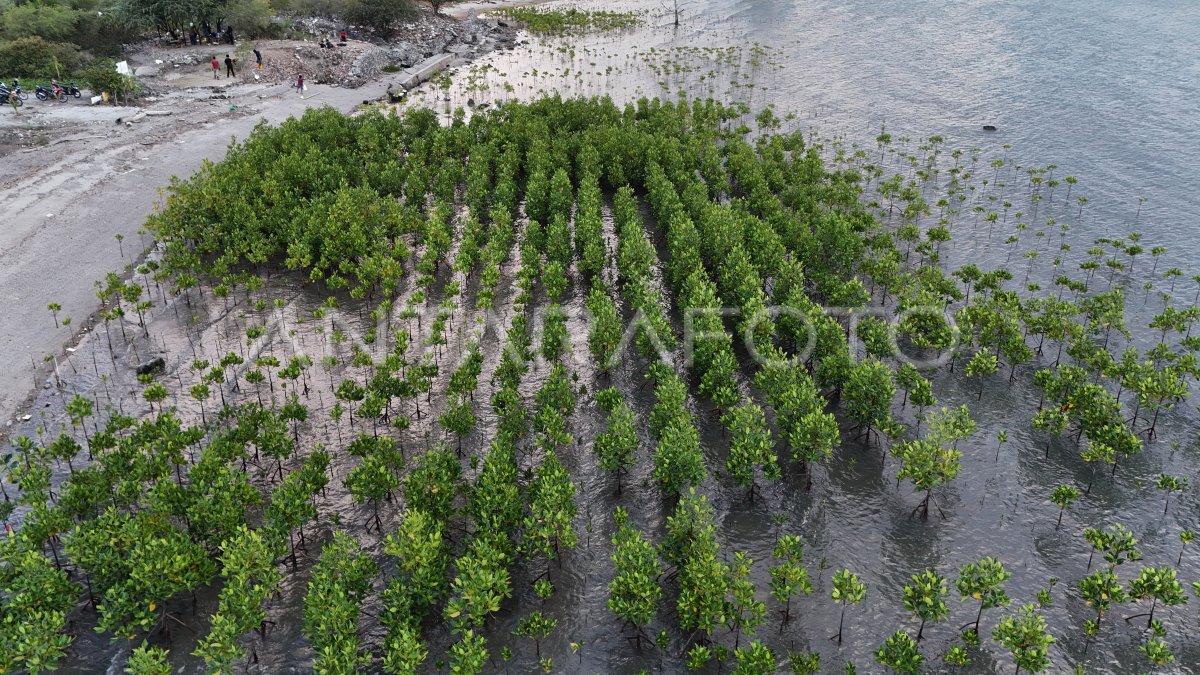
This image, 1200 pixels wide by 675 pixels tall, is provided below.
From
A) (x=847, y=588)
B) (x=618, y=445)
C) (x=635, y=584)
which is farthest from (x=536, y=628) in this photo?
(x=847, y=588)

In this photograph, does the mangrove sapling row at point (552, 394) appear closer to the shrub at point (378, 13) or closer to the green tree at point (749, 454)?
the green tree at point (749, 454)

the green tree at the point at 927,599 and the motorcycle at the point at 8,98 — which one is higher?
the motorcycle at the point at 8,98

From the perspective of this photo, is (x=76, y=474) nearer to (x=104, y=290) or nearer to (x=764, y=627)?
(x=104, y=290)

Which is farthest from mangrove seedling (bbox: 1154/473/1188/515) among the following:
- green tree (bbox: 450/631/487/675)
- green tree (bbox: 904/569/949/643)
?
green tree (bbox: 450/631/487/675)

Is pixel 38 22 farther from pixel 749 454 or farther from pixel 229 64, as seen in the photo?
pixel 749 454

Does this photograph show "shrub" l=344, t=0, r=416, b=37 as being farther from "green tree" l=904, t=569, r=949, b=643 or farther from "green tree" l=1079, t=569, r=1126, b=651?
"green tree" l=1079, t=569, r=1126, b=651

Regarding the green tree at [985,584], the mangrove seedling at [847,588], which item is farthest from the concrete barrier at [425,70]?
the green tree at [985,584]
